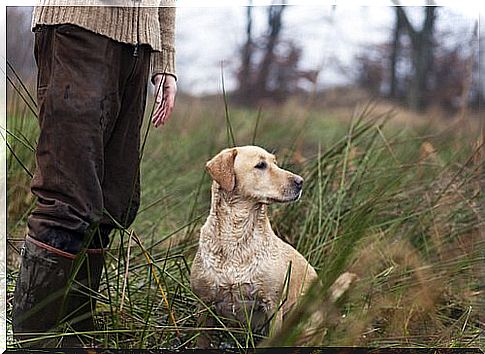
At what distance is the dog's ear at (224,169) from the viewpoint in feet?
8.11

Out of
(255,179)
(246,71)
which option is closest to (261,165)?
(255,179)

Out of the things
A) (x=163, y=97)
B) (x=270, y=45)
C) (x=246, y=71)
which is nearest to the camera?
(x=163, y=97)

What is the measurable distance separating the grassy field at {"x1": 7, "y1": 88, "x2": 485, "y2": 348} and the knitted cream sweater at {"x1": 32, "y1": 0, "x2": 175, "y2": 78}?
1.27 ft

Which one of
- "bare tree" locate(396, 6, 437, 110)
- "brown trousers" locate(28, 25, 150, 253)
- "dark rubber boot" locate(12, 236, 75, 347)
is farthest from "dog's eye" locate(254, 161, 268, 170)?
"bare tree" locate(396, 6, 437, 110)

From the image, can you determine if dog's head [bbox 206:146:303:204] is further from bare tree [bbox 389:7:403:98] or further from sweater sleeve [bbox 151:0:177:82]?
bare tree [bbox 389:7:403:98]

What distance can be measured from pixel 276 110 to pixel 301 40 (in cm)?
48

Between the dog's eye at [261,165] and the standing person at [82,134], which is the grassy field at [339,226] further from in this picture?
the dog's eye at [261,165]

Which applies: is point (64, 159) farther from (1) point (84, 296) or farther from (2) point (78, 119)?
(1) point (84, 296)

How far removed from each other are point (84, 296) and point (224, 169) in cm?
54

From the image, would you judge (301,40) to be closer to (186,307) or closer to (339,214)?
(339,214)

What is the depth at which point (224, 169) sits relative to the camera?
2480 millimetres

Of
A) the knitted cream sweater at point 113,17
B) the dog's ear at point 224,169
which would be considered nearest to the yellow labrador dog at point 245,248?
the dog's ear at point 224,169

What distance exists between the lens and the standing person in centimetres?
212

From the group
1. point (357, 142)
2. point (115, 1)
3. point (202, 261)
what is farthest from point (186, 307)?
point (357, 142)
